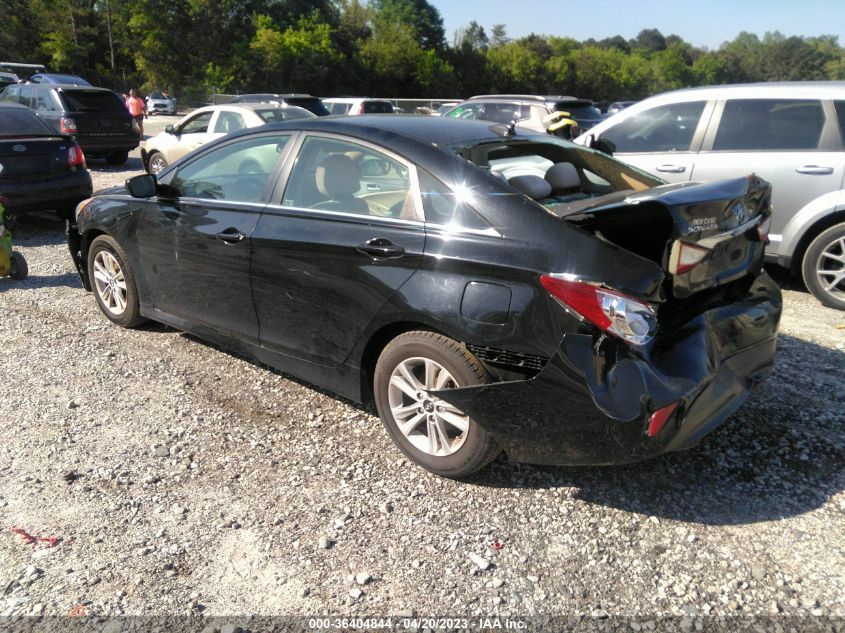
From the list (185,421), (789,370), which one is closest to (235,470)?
(185,421)

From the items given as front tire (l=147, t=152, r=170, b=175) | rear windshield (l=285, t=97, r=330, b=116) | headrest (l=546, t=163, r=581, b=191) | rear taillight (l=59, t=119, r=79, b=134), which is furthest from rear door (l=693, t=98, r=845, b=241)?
rear taillight (l=59, t=119, r=79, b=134)

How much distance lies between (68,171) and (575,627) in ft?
28.4

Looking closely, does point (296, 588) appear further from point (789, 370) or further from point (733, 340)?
point (789, 370)

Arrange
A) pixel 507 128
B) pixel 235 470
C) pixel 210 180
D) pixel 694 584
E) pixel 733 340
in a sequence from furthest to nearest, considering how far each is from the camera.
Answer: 1. pixel 210 180
2. pixel 507 128
3. pixel 235 470
4. pixel 733 340
5. pixel 694 584

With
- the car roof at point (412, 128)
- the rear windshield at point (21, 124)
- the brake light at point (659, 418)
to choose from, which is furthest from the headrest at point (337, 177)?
the rear windshield at point (21, 124)

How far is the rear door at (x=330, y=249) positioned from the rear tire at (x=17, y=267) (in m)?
3.99

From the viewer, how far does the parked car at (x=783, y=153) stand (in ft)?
19.2

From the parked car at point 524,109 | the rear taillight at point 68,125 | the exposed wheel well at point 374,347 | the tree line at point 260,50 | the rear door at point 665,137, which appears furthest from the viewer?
the tree line at point 260,50

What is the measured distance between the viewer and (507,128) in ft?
12.7

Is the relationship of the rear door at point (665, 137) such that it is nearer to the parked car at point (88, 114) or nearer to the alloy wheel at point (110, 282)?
the alloy wheel at point (110, 282)

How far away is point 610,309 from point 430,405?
101 centimetres

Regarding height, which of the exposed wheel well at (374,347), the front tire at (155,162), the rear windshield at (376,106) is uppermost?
the rear windshield at (376,106)

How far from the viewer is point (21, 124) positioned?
8648 millimetres

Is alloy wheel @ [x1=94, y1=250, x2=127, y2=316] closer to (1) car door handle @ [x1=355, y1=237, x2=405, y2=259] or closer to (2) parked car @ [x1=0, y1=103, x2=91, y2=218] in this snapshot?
(1) car door handle @ [x1=355, y1=237, x2=405, y2=259]
